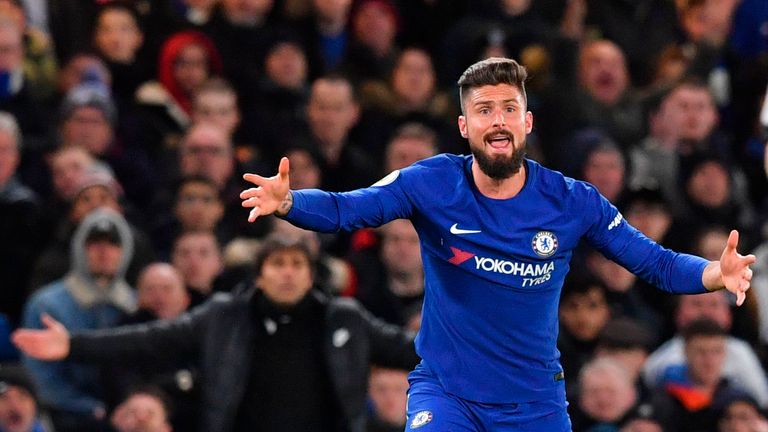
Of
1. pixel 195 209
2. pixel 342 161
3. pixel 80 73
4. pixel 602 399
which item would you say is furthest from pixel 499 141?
pixel 80 73

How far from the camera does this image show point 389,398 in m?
9.84

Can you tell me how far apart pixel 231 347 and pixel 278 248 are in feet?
1.87

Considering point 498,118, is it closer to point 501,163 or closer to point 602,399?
point 501,163

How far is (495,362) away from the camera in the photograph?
22.5 ft

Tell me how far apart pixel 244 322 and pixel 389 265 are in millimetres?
1763

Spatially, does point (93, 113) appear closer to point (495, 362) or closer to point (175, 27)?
point (175, 27)

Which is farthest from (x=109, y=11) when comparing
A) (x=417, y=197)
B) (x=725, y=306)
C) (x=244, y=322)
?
(x=417, y=197)

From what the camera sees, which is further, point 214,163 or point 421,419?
point 214,163

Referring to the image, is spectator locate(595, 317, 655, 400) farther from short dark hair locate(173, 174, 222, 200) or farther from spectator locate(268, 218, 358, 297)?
short dark hair locate(173, 174, 222, 200)

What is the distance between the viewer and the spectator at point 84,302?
32.8 ft

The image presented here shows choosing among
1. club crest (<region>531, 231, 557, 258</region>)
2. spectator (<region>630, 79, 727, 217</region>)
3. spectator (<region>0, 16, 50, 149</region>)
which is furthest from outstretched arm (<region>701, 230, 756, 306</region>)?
spectator (<region>630, 79, 727, 217</region>)

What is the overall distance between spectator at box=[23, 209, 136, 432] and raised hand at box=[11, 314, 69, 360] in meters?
0.86

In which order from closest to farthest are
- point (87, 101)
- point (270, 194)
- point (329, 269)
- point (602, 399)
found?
1. point (270, 194)
2. point (602, 399)
3. point (329, 269)
4. point (87, 101)

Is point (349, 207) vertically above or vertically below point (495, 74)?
below
